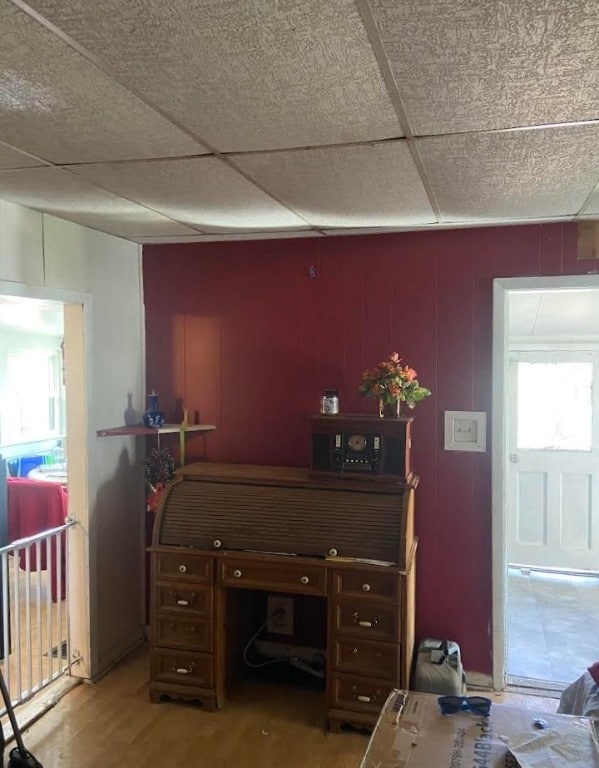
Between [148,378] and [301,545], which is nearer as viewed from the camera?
[301,545]

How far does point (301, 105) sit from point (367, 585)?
201 cm

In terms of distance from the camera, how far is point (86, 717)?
285 cm

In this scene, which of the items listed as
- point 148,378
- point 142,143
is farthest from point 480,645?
point 142,143

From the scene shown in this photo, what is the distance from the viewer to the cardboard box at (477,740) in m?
1.54

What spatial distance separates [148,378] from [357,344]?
1262mm

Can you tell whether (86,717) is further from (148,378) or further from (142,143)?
(142,143)

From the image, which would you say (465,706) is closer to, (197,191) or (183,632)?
(183,632)

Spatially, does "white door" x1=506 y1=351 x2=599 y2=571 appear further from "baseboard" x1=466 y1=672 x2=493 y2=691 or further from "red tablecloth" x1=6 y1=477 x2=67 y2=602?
"red tablecloth" x1=6 y1=477 x2=67 y2=602

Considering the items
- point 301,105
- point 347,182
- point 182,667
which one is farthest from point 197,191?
point 182,667

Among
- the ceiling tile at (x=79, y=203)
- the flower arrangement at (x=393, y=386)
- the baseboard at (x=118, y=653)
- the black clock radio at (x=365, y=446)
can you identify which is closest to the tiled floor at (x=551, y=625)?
the black clock radio at (x=365, y=446)

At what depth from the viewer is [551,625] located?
3.76 meters

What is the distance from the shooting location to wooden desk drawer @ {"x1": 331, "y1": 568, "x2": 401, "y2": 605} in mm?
2674

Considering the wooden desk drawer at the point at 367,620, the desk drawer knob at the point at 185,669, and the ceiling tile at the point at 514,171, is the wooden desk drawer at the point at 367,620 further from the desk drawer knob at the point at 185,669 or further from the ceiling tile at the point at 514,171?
the ceiling tile at the point at 514,171

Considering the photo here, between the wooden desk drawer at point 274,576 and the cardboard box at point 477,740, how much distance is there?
96cm
